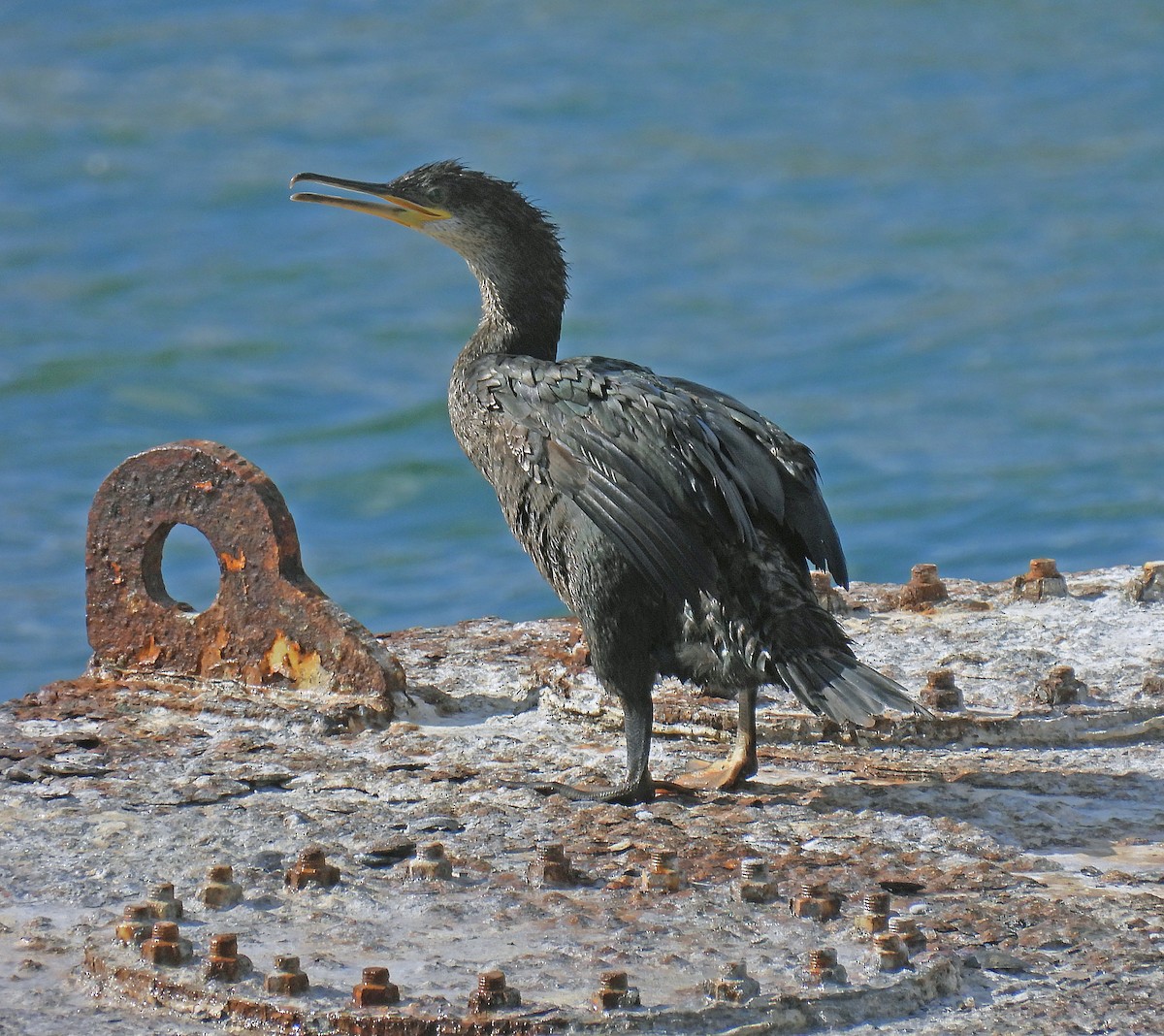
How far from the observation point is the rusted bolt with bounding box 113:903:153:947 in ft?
7.88

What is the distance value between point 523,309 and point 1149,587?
146 centimetres

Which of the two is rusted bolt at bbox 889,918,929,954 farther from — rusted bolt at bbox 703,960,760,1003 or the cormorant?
the cormorant

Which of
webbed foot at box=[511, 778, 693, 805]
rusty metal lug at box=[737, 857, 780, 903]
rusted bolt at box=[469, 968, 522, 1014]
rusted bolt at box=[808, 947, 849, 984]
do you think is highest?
webbed foot at box=[511, 778, 693, 805]

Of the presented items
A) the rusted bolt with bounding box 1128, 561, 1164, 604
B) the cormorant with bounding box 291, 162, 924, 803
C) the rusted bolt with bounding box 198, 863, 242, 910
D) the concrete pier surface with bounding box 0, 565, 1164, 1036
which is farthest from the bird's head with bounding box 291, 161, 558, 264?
the rusted bolt with bounding box 198, 863, 242, 910

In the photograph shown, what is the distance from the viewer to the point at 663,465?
10.2ft

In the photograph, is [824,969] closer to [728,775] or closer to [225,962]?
[225,962]

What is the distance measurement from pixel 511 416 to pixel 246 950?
1201 millimetres

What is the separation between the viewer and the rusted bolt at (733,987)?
224 cm

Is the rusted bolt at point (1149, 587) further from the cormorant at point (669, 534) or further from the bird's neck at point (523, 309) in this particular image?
the bird's neck at point (523, 309)

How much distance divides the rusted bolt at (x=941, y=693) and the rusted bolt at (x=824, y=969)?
1.19 metres

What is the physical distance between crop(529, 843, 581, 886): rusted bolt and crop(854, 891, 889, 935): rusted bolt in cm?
41

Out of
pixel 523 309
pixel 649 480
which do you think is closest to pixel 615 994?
pixel 649 480

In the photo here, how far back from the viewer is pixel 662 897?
2.60 meters

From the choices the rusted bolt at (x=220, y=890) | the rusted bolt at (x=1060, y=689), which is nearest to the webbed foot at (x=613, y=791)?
the rusted bolt at (x=220, y=890)
